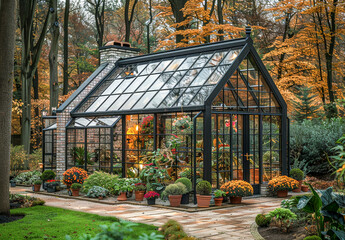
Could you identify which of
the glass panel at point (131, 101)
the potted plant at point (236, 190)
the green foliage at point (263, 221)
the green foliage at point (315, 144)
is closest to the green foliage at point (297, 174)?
the green foliage at point (315, 144)

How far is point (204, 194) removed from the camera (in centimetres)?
1084

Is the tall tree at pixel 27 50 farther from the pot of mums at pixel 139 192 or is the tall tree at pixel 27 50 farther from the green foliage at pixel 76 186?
the pot of mums at pixel 139 192

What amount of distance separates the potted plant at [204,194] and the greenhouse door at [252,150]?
90.4 inches

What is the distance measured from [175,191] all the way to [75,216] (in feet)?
8.95

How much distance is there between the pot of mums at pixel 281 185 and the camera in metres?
12.5

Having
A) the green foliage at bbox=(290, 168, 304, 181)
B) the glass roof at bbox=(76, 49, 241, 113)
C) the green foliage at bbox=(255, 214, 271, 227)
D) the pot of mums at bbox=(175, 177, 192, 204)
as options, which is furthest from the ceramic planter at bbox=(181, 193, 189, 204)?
the green foliage at bbox=(290, 168, 304, 181)

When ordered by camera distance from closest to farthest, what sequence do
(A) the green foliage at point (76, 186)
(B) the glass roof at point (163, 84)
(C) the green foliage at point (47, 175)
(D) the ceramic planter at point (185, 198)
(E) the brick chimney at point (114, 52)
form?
(D) the ceramic planter at point (185, 198) < (B) the glass roof at point (163, 84) < (A) the green foliage at point (76, 186) < (C) the green foliage at point (47, 175) < (E) the brick chimney at point (114, 52)

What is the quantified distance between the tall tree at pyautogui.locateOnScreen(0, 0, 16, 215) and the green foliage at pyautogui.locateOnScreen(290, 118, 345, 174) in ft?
33.8

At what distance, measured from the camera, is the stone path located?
7844mm

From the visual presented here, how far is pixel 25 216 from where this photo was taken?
9.27 metres

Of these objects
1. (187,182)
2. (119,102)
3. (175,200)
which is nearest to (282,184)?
(187,182)

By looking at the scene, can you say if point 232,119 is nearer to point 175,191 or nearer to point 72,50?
point 175,191

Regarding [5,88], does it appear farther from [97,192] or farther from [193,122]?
[193,122]

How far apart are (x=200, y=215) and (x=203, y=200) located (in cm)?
109
